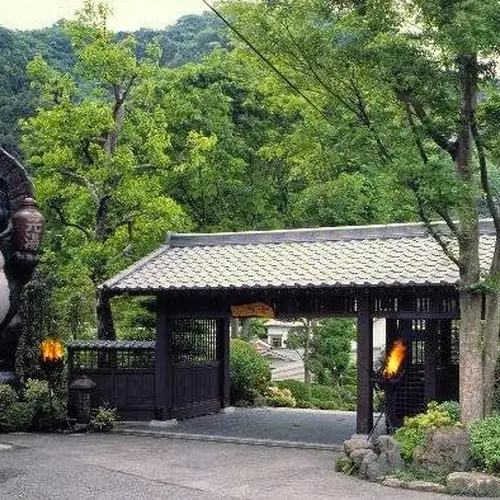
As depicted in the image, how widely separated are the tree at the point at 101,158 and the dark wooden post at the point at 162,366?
2469 mm

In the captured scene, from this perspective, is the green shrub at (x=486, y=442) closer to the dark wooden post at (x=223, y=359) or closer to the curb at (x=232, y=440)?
the curb at (x=232, y=440)

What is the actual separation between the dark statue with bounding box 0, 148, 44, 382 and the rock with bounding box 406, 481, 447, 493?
5462mm

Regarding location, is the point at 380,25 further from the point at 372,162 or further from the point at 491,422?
the point at 491,422

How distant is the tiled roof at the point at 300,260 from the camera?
574 inches

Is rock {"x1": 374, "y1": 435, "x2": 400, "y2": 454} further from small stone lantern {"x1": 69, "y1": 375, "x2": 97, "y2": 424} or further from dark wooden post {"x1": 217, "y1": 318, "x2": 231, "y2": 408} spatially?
dark wooden post {"x1": 217, "y1": 318, "x2": 231, "y2": 408}

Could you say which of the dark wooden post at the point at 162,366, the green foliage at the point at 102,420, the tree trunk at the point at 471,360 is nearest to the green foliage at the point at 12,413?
the green foliage at the point at 102,420

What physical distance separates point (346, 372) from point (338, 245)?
13.5m

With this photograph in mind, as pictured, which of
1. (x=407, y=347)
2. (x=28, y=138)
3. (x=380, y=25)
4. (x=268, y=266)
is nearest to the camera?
(x=380, y=25)

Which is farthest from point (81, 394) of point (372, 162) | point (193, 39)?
point (193, 39)

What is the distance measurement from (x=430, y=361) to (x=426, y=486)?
421cm

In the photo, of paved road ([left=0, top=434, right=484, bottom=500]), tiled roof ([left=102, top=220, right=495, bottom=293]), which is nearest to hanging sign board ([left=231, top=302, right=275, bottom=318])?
tiled roof ([left=102, top=220, right=495, bottom=293])

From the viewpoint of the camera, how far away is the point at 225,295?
16.5m

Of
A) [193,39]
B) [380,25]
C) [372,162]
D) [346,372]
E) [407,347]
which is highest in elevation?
[193,39]

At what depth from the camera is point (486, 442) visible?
1122 centimetres
